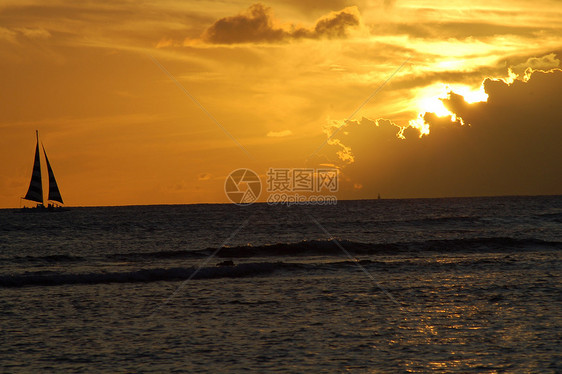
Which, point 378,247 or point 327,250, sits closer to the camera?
point 327,250

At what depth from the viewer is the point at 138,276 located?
3500 cm

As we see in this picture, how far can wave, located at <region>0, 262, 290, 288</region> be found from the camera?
33.9 meters

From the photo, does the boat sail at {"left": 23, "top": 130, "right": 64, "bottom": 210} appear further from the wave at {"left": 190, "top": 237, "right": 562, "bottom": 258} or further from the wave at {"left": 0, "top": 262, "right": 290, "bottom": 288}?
the wave at {"left": 0, "top": 262, "right": 290, "bottom": 288}

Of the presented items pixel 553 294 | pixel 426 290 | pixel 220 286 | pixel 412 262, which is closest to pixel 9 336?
pixel 220 286

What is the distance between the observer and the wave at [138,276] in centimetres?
3388

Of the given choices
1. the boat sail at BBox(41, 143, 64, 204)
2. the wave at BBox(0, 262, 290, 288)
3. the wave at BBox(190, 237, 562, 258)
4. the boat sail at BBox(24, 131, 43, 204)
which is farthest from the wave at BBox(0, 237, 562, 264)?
the boat sail at BBox(41, 143, 64, 204)

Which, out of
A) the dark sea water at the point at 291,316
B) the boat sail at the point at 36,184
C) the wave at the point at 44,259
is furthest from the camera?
the boat sail at the point at 36,184

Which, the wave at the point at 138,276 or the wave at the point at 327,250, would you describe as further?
the wave at the point at 327,250

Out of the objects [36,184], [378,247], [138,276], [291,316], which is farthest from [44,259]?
[36,184]

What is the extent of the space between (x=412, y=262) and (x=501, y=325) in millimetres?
21455

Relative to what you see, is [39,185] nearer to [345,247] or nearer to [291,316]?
[345,247]

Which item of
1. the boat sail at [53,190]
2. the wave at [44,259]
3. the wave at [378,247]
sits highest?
the boat sail at [53,190]

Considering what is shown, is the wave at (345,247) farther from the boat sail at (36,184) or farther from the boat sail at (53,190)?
the boat sail at (53,190)

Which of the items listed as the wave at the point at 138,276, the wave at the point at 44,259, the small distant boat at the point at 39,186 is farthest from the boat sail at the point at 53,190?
the wave at the point at 138,276
